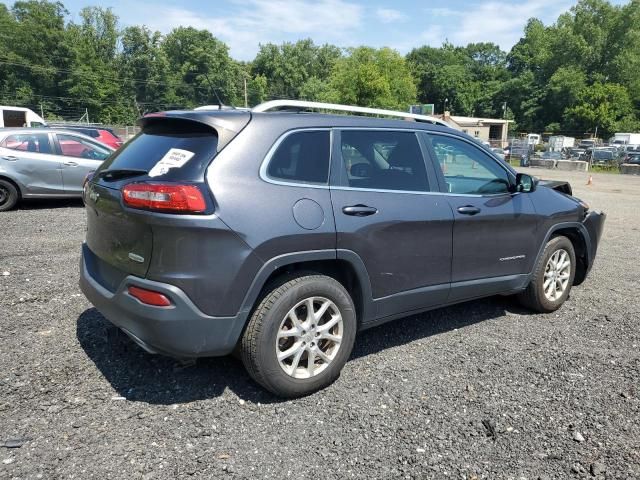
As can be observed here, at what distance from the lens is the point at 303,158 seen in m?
3.22

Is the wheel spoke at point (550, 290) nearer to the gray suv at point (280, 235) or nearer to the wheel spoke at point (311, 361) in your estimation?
the gray suv at point (280, 235)

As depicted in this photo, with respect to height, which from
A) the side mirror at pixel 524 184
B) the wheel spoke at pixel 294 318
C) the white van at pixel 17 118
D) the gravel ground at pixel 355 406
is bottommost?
the gravel ground at pixel 355 406

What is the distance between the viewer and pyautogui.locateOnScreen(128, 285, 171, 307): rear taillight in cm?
277

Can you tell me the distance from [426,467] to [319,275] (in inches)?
49.2

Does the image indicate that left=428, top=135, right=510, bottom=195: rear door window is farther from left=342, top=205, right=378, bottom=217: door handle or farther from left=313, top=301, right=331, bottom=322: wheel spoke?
left=313, top=301, right=331, bottom=322: wheel spoke

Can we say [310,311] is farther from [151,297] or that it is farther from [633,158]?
[633,158]

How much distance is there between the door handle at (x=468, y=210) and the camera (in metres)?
3.89

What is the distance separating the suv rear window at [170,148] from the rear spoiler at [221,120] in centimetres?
3

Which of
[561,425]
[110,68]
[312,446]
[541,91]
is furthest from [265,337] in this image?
[541,91]

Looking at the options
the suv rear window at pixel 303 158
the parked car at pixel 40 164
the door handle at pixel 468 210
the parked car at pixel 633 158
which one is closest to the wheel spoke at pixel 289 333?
the suv rear window at pixel 303 158

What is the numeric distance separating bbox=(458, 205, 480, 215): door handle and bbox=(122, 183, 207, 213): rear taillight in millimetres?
2055

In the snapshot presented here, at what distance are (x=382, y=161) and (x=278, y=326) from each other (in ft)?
4.67

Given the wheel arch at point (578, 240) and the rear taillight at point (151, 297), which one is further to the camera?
the wheel arch at point (578, 240)

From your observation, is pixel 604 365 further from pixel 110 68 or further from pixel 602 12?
pixel 602 12
